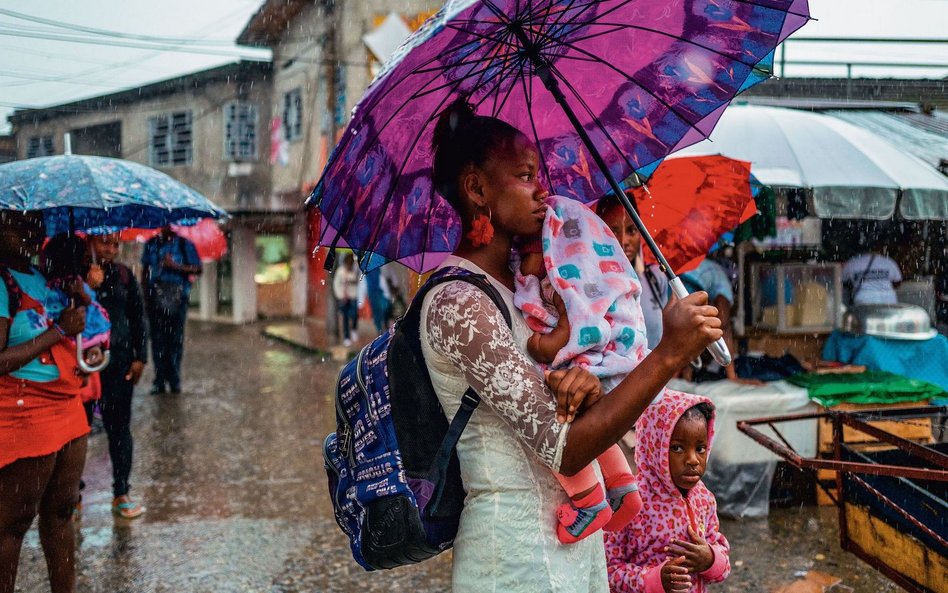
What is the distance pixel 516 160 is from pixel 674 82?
84cm

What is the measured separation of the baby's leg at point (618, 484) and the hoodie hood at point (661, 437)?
2.67ft

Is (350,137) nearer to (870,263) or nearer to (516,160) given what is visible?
(516,160)

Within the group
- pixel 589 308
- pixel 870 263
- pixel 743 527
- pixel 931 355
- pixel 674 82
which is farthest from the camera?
pixel 870 263

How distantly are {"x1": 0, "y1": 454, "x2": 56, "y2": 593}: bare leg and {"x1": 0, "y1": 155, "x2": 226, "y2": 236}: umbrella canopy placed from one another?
3.82 ft

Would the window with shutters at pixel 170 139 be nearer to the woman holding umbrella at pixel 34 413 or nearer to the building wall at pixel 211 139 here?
the building wall at pixel 211 139

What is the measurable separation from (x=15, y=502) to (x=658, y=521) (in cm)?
273

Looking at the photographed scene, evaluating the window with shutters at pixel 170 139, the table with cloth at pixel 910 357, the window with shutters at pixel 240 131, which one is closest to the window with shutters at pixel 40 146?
the window with shutters at pixel 170 139

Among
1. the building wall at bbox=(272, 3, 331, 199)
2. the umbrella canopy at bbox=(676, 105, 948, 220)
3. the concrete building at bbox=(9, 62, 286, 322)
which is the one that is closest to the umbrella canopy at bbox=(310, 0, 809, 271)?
the umbrella canopy at bbox=(676, 105, 948, 220)

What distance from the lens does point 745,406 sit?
5.53 m

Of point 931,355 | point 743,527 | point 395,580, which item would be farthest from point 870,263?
point 395,580

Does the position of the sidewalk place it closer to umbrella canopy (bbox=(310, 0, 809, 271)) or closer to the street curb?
the street curb

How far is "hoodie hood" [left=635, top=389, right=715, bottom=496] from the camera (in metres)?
2.77

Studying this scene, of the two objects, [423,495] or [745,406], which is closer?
[423,495]

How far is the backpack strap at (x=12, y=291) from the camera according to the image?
132 inches
